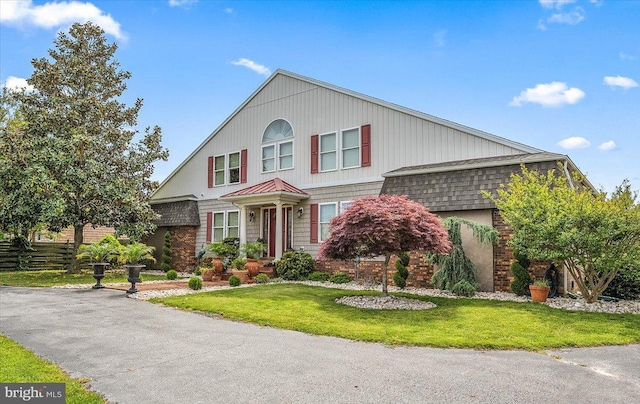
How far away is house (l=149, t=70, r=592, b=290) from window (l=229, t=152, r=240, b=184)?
0.05 metres

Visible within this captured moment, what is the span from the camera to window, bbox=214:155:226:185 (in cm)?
2033

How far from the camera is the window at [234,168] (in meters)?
19.7

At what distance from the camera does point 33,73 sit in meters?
18.5

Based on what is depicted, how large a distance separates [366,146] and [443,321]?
8430 mm

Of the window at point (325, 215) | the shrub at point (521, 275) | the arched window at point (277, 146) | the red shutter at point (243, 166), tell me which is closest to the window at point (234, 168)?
the red shutter at point (243, 166)

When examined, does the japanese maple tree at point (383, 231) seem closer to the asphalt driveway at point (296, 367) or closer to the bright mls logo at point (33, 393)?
the asphalt driveway at point (296, 367)

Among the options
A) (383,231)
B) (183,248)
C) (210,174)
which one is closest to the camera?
(383,231)

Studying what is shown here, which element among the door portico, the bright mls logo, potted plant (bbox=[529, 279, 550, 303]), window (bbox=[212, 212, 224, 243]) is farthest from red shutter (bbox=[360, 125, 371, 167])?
the bright mls logo

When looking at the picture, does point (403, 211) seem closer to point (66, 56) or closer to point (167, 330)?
point (167, 330)

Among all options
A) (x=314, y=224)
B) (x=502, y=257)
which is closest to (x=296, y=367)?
(x=502, y=257)

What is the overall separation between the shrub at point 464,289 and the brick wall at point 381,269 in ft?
5.35

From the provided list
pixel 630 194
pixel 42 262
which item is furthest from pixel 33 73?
pixel 630 194

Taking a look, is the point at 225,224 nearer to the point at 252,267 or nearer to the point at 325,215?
the point at 252,267

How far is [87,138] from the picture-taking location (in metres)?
17.0
